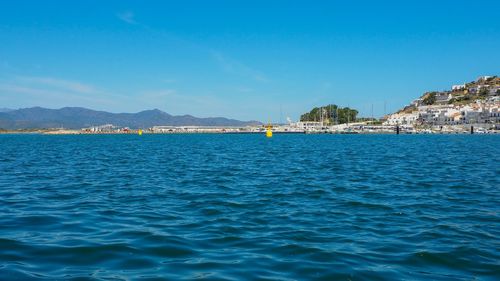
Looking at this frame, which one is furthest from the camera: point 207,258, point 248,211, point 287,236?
point 248,211

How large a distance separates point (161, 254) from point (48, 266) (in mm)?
2438

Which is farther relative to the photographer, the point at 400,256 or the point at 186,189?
the point at 186,189

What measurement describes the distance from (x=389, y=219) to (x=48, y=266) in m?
10.4

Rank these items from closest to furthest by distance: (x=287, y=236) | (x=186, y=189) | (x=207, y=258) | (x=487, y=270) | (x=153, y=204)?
(x=487, y=270)
(x=207, y=258)
(x=287, y=236)
(x=153, y=204)
(x=186, y=189)

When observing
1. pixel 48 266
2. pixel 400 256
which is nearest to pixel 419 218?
pixel 400 256

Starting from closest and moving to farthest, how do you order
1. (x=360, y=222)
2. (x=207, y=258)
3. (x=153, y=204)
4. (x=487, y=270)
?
(x=487, y=270), (x=207, y=258), (x=360, y=222), (x=153, y=204)

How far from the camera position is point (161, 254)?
1015 centimetres

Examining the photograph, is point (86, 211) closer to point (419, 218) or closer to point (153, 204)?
point (153, 204)

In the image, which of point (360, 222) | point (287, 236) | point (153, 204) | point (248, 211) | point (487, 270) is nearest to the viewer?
point (487, 270)

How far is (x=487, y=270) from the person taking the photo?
920cm

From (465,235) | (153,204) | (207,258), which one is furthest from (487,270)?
(153,204)

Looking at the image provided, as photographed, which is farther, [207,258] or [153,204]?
[153,204]

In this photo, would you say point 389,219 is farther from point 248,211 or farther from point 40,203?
point 40,203

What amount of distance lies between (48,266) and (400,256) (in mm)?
8005
